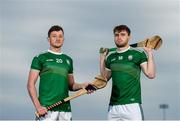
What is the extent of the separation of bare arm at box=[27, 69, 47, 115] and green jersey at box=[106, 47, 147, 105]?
1.23 meters

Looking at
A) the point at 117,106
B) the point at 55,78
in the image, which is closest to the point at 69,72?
the point at 55,78

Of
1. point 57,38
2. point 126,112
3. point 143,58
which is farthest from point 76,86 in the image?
point 143,58

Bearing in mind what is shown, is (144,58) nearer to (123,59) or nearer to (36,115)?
(123,59)

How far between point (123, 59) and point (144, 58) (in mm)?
365

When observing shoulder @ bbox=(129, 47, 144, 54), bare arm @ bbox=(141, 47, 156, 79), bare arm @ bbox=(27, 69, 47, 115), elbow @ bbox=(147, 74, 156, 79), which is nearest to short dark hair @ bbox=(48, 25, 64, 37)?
bare arm @ bbox=(27, 69, 47, 115)

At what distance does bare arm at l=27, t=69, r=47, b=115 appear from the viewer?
1091 centimetres

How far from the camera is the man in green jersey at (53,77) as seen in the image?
36.4ft

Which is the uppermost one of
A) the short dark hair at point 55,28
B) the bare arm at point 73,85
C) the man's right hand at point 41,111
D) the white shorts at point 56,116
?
the short dark hair at point 55,28

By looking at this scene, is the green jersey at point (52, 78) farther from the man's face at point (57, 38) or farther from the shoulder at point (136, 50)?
the shoulder at point (136, 50)

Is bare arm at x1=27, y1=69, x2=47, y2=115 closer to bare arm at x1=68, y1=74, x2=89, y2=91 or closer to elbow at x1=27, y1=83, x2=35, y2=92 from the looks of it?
elbow at x1=27, y1=83, x2=35, y2=92

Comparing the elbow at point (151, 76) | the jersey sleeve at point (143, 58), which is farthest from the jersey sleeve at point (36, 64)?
the elbow at point (151, 76)

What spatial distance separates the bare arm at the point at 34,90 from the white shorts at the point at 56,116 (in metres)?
0.17

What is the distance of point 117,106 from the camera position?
1110cm

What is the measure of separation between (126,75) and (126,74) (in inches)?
0.7
